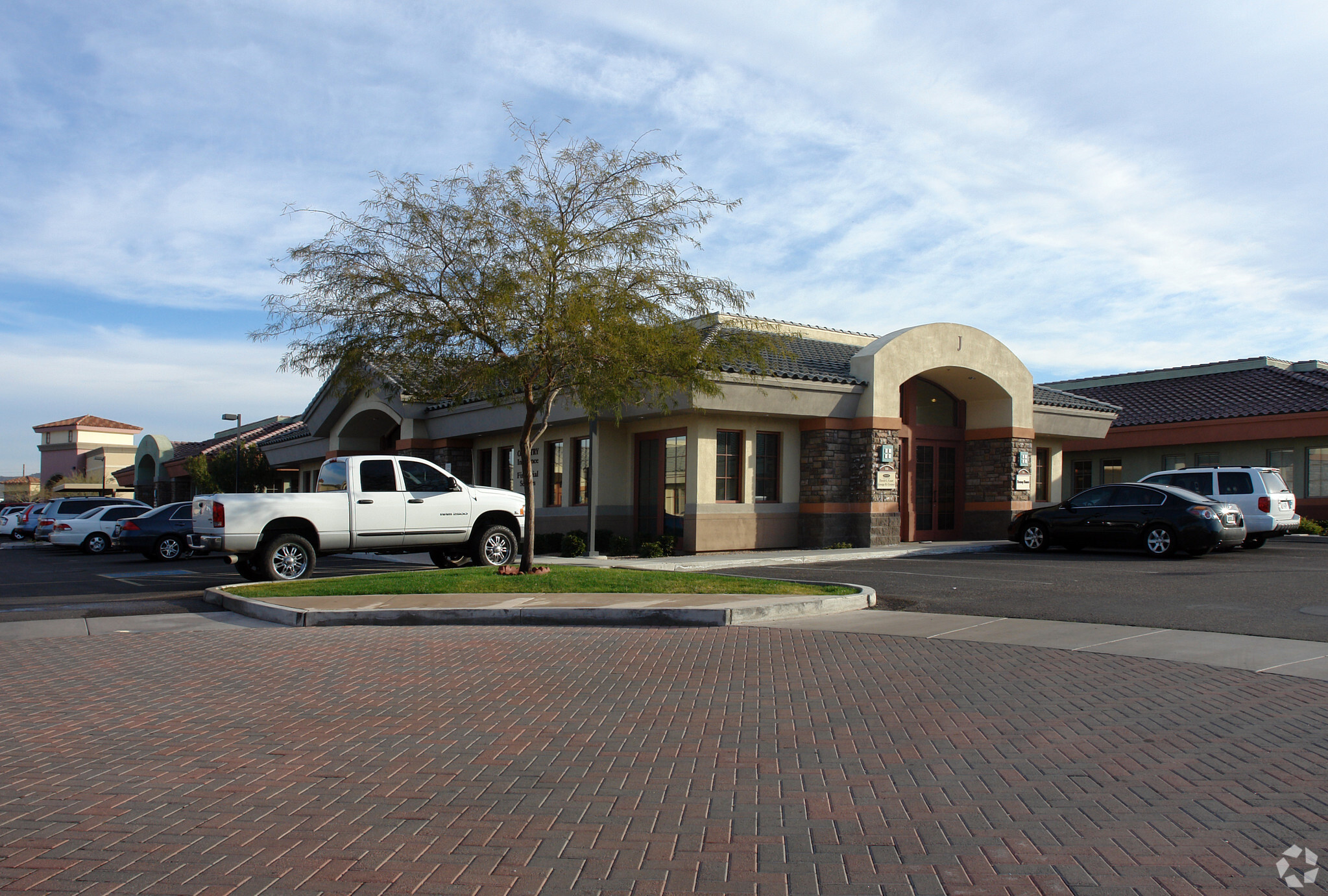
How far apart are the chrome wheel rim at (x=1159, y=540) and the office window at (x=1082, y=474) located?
14.1 m

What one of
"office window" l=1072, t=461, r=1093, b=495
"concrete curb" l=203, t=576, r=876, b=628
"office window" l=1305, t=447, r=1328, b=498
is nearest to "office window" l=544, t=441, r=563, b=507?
"concrete curb" l=203, t=576, r=876, b=628

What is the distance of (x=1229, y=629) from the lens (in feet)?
35.3

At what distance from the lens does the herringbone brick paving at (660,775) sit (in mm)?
4445

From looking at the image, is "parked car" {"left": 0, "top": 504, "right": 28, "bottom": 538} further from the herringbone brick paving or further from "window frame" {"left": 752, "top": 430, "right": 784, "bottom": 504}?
the herringbone brick paving

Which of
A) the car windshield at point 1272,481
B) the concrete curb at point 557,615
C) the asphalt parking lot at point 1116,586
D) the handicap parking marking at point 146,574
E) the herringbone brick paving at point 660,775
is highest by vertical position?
the car windshield at point 1272,481

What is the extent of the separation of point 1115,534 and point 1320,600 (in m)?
7.37

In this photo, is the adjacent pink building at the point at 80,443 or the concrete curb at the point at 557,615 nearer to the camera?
the concrete curb at the point at 557,615

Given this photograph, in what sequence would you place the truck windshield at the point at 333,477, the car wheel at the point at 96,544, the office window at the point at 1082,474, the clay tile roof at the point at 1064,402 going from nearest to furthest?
the truck windshield at the point at 333,477 < the clay tile roof at the point at 1064,402 < the car wheel at the point at 96,544 < the office window at the point at 1082,474

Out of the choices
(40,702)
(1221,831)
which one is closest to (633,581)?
(40,702)

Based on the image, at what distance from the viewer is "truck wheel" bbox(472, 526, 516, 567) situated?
18.4 metres

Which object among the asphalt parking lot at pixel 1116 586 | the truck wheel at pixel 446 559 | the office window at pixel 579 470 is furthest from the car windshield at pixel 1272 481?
the truck wheel at pixel 446 559

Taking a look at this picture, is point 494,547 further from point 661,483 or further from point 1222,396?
point 1222,396

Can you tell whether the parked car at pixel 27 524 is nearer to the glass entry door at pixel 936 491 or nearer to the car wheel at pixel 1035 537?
the glass entry door at pixel 936 491

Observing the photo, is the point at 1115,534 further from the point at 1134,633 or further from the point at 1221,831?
the point at 1221,831
